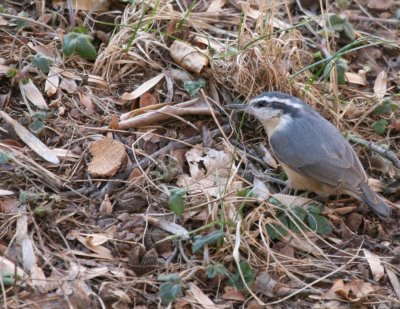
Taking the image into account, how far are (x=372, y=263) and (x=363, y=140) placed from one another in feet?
4.33

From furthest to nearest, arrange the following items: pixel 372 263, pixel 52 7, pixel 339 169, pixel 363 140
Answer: pixel 52 7 → pixel 363 140 → pixel 339 169 → pixel 372 263

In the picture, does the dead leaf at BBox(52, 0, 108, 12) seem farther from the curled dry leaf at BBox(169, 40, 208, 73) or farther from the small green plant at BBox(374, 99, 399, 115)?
the small green plant at BBox(374, 99, 399, 115)

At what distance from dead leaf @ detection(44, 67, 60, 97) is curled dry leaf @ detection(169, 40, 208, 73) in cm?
103

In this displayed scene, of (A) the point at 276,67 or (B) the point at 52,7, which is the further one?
(B) the point at 52,7

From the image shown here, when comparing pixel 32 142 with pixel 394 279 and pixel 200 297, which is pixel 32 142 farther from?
pixel 394 279

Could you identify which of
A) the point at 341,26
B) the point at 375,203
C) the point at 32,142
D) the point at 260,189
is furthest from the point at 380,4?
the point at 32,142

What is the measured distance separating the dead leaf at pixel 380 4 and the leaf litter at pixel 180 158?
0.15 metres

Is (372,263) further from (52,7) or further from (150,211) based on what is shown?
(52,7)

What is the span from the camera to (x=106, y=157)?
573 centimetres

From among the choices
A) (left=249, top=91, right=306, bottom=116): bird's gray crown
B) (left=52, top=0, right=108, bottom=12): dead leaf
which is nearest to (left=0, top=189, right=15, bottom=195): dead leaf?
(left=249, top=91, right=306, bottom=116): bird's gray crown

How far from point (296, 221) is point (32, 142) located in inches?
82.6

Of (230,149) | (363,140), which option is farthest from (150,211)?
(363,140)

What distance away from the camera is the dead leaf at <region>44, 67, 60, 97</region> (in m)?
6.16

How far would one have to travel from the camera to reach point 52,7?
271 inches
